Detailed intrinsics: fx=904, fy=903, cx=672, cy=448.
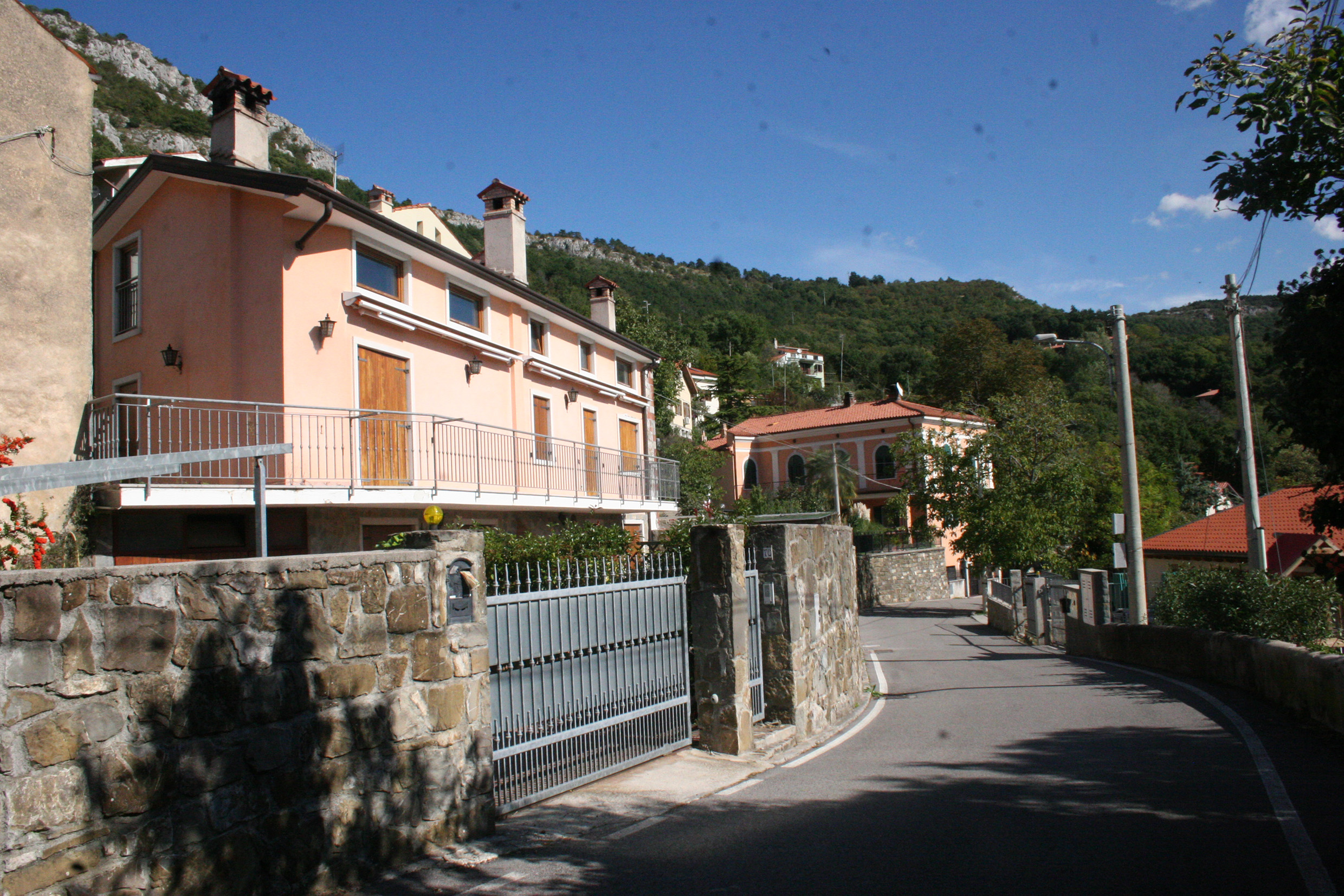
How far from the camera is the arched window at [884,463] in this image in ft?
167

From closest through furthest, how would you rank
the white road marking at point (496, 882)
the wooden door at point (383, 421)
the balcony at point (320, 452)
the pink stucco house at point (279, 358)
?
the white road marking at point (496, 882) → the balcony at point (320, 452) → the pink stucco house at point (279, 358) → the wooden door at point (383, 421)

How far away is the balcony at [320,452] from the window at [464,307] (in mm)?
2284

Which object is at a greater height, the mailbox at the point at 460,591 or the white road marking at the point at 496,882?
the mailbox at the point at 460,591

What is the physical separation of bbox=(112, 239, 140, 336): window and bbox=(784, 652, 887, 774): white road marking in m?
13.4

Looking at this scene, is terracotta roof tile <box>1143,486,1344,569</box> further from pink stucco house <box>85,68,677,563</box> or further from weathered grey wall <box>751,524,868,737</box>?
pink stucco house <box>85,68,677,563</box>

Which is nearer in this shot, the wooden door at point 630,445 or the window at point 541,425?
the window at point 541,425

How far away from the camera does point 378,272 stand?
1586 cm

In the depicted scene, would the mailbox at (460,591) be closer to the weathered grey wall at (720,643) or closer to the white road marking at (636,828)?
the white road marking at (636,828)

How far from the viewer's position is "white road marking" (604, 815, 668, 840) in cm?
577

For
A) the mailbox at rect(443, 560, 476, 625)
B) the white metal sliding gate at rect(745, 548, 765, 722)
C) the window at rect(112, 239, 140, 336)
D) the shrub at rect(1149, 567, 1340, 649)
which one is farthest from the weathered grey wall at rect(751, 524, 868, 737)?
the window at rect(112, 239, 140, 336)

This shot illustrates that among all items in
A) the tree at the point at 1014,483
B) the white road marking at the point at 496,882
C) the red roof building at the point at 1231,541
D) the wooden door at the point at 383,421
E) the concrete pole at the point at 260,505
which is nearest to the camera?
the white road marking at the point at 496,882

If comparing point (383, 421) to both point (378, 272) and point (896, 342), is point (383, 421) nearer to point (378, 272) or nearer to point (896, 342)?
point (378, 272)

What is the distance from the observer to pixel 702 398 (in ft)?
229

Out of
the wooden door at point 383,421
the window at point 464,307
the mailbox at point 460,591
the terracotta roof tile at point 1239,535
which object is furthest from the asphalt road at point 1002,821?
the terracotta roof tile at point 1239,535
